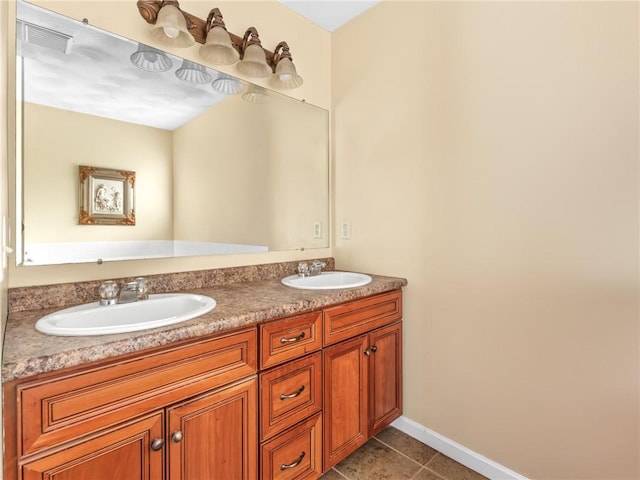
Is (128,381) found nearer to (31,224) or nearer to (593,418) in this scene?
(31,224)

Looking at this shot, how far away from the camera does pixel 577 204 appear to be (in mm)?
1204

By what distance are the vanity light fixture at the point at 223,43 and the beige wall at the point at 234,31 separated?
54 mm

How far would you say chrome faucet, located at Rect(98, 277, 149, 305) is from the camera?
3.79 feet

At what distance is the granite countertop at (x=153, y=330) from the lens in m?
0.73

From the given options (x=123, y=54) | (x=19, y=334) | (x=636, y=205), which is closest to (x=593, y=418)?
(x=636, y=205)

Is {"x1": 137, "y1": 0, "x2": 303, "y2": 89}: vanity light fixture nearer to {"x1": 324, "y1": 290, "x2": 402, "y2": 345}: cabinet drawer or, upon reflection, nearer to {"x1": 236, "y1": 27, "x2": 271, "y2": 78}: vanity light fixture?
{"x1": 236, "y1": 27, "x2": 271, "y2": 78}: vanity light fixture

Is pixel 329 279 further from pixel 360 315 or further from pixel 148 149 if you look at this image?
pixel 148 149

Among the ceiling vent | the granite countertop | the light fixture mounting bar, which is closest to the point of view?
the granite countertop

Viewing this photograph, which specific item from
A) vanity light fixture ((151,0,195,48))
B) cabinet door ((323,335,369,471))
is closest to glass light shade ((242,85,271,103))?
vanity light fixture ((151,0,195,48))

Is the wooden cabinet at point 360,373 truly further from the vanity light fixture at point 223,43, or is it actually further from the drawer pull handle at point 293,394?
the vanity light fixture at point 223,43

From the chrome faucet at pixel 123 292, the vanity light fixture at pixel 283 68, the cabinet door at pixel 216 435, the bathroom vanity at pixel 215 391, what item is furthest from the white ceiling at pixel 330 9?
the cabinet door at pixel 216 435

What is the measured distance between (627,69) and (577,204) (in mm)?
475

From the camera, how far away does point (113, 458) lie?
0.85 m

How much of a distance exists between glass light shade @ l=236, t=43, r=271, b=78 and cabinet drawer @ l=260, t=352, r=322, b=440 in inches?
57.0
